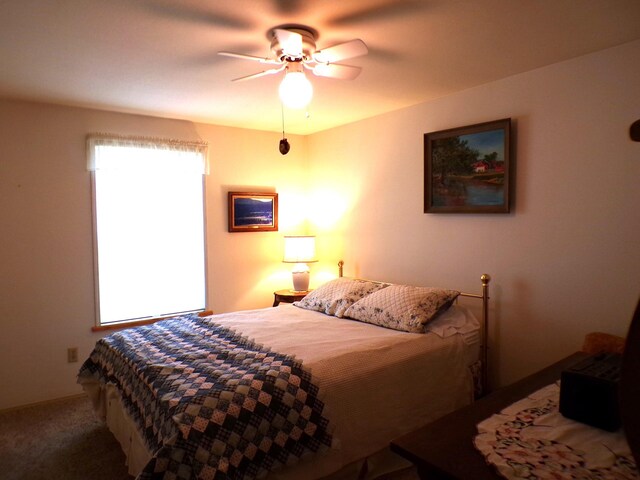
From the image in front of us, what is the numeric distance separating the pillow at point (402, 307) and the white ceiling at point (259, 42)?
149cm

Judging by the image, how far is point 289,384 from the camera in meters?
1.87

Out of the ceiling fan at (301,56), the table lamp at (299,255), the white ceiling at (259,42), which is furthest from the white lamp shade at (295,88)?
the table lamp at (299,255)

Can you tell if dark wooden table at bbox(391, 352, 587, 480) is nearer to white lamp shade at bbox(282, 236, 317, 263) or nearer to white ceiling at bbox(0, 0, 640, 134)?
white ceiling at bbox(0, 0, 640, 134)

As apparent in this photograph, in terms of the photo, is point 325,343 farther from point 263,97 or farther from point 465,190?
point 263,97

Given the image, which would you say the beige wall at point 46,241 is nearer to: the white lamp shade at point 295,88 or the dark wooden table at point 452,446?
the white lamp shade at point 295,88

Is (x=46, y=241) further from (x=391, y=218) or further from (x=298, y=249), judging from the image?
(x=391, y=218)

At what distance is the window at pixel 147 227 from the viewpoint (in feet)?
11.5

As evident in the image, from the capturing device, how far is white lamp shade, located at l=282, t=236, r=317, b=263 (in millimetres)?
4199

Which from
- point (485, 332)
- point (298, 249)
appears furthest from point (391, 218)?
point (485, 332)

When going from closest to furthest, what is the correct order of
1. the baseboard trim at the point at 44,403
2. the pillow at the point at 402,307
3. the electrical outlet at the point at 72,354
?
1. the pillow at the point at 402,307
2. the baseboard trim at the point at 44,403
3. the electrical outlet at the point at 72,354

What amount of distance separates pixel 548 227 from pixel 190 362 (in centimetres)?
231

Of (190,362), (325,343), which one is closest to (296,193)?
(325,343)

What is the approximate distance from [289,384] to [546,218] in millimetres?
1923

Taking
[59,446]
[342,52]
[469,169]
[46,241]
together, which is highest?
[342,52]
